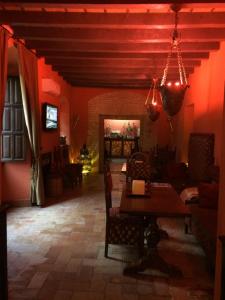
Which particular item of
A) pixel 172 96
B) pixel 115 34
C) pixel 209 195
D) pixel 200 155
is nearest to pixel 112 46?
pixel 115 34

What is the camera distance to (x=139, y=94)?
30.2ft

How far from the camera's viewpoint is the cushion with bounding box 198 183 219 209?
3.59 metres

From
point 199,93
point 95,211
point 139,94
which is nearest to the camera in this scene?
point 95,211

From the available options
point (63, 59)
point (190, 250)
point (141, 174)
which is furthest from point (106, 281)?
point (63, 59)

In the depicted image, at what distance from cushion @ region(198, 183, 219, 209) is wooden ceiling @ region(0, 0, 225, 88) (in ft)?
6.71

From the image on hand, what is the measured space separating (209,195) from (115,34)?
2588 mm

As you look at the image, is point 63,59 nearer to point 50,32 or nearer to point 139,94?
point 50,32

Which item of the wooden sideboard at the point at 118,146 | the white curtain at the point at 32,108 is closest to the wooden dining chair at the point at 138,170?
the white curtain at the point at 32,108

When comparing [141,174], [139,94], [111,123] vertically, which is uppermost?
[139,94]

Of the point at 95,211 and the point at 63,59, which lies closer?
the point at 95,211

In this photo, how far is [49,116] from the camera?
19.6ft

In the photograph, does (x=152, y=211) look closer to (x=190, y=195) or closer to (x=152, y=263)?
(x=152, y=263)

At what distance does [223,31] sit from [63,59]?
9.84ft

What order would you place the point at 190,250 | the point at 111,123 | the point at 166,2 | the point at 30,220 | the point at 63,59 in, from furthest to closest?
the point at 111,123, the point at 63,59, the point at 30,220, the point at 190,250, the point at 166,2
